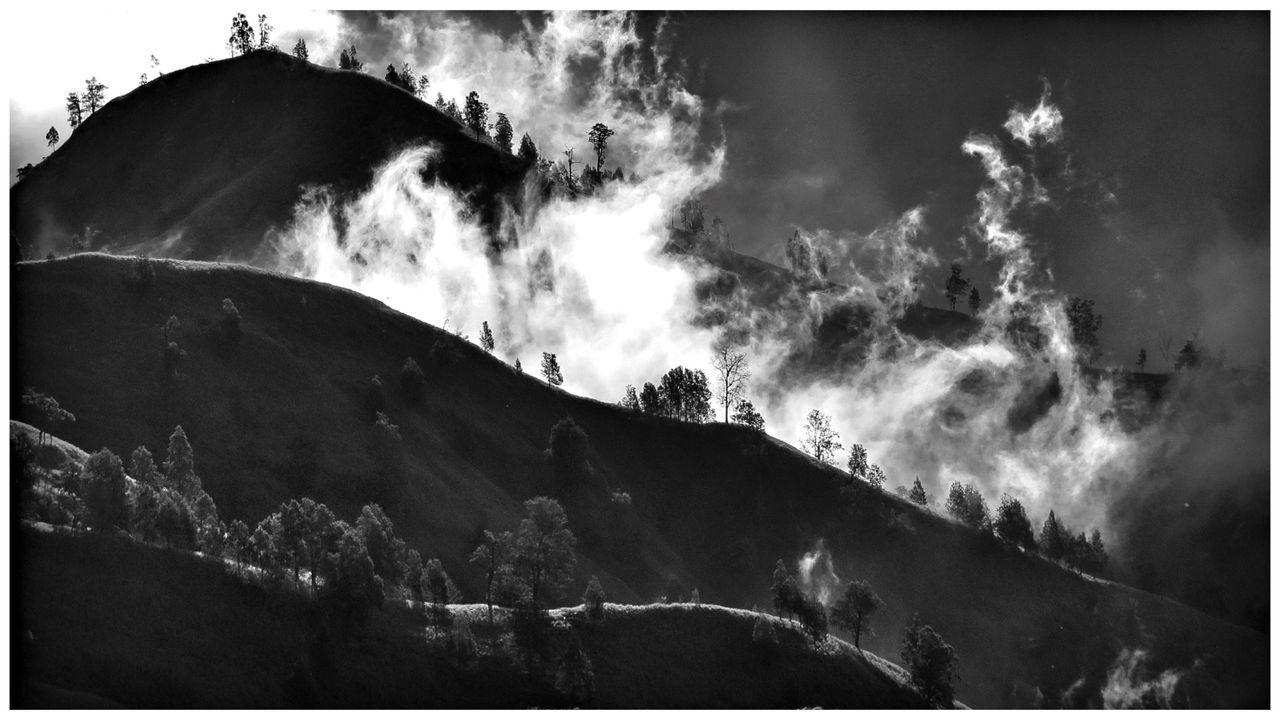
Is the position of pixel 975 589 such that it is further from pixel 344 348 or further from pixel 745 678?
pixel 344 348

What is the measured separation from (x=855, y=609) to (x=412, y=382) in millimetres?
68303

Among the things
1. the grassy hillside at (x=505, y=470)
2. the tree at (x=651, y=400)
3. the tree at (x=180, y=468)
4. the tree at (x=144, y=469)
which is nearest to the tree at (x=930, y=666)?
the grassy hillside at (x=505, y=470)

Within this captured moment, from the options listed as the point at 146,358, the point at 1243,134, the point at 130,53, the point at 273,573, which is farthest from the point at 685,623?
the point at 130,53

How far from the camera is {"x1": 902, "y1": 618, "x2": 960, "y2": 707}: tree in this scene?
379 ft

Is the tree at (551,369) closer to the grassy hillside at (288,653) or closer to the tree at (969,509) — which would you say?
the tree at (969,509)

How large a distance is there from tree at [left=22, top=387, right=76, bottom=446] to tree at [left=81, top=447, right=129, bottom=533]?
62.3 feet

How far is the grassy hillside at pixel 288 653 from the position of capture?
83.4 metres

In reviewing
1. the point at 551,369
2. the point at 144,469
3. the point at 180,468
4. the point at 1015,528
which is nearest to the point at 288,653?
the point at 144,469

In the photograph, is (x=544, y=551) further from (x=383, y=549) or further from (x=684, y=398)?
(x=684, y=398)

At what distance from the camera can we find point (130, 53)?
176375 mm

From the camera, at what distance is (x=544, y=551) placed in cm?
11781

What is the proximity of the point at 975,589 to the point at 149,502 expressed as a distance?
357 feet

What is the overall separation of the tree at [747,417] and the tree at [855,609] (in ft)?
164

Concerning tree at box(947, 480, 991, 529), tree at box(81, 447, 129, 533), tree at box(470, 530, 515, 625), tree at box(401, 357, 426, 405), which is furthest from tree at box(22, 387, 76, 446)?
tree at box(947, 480, 991, 529)
